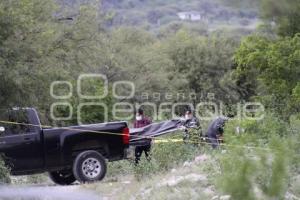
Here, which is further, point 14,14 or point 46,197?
point 14,14

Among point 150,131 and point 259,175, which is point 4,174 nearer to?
point 150,131

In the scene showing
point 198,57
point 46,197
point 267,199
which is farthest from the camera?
point 198,57

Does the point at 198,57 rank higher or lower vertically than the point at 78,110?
higher

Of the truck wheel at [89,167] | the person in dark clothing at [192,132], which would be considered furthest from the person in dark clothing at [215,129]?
the truck wheel at [89,167]

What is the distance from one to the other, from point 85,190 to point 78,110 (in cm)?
1426

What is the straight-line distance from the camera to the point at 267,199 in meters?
5.14

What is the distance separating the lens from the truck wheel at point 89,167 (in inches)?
525

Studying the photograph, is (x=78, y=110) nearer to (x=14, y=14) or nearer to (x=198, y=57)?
(x=14, y=14)

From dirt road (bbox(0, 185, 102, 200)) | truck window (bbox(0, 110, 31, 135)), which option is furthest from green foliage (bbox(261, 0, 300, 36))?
truck window (bbox(0, 110, 31, 135))

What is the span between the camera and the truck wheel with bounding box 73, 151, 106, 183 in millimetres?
13344

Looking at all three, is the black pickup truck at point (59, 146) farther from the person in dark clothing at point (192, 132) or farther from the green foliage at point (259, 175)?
the green foliage at point (259, 175)

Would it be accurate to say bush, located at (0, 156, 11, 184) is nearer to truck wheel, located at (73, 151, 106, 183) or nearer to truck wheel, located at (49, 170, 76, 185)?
truck wheel, located at (73, 151, 106, 183)

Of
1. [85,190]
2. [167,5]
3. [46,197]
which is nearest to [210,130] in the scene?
[85,190]

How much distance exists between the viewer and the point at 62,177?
1465cm
